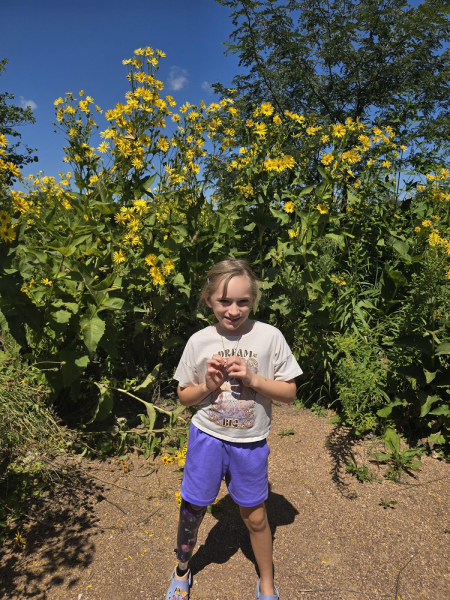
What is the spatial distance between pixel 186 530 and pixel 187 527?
0.02 metres

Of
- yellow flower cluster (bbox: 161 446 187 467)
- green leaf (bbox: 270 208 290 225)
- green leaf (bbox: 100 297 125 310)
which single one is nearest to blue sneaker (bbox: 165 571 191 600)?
yellow flower cluster (bbox: 161 446 187 467)

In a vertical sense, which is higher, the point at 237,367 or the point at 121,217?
the point at 121,217

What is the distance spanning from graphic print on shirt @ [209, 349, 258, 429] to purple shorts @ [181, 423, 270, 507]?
0.29 ft

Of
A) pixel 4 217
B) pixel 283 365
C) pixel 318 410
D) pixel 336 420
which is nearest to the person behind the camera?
pixel 283 365

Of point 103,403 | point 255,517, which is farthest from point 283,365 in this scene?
point 103,403

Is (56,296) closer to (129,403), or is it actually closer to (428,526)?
(129,403)

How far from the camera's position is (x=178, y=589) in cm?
161

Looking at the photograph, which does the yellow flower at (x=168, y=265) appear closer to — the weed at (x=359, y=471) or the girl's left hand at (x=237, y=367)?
the girl's left hand at (x=237, y=367)

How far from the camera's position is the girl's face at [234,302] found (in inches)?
57.4

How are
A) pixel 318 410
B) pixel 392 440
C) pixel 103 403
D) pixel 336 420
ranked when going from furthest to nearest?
pixel 318 410, pixel 336 420, pixel 392 440, pixel 103 403

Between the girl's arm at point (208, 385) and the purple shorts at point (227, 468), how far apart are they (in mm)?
163

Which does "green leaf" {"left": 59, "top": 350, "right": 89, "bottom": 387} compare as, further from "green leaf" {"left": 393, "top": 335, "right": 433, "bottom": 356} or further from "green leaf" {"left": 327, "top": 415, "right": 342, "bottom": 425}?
"green leaf" {"left": 393, "top": 335, "right": 433, "bottom": 356}

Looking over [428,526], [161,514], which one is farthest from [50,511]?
[428,526]

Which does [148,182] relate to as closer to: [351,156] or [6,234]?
[6,234]
